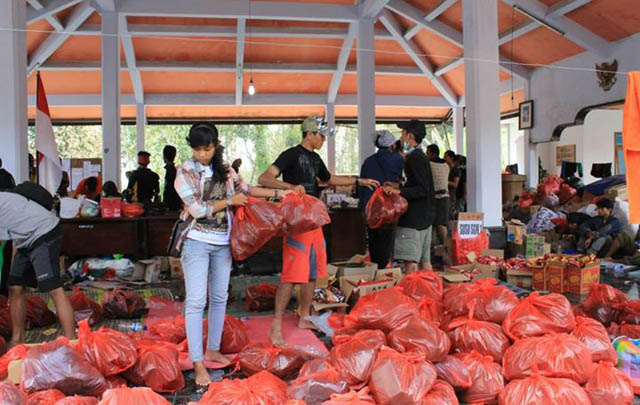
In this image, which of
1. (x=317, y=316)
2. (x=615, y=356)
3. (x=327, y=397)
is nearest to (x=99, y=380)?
(x=327, y=397)

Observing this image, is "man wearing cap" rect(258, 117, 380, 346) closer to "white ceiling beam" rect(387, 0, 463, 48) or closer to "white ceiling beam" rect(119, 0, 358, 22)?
"white ceiling beam" rect(119, 0, 358, 22)

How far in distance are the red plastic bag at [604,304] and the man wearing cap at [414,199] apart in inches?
54.5

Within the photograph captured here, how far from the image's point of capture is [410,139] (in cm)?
489

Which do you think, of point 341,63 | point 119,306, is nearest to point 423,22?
point 341,63

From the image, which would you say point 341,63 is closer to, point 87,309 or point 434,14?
point 434,14

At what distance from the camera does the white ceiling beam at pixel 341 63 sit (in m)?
11.4

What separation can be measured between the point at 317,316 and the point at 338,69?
960 cm

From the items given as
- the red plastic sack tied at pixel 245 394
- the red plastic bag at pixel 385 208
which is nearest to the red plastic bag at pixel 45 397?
the red plastic sack tied at pixel 245 394

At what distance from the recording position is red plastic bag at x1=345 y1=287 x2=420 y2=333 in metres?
3.30

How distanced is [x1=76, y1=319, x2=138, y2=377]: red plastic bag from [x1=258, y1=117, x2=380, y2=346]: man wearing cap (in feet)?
3.82

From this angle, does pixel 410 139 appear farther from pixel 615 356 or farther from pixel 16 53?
pixel 16 53

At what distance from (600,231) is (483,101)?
8.59 ft

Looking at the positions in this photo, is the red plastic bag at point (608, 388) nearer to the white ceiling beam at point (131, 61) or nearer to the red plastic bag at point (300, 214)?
the red plastic bag at point (300, 214)

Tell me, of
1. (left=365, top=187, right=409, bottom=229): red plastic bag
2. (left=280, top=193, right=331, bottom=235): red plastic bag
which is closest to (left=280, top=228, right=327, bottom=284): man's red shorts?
(left=280, top=193, right=331, bottom=235): red plastic bag
